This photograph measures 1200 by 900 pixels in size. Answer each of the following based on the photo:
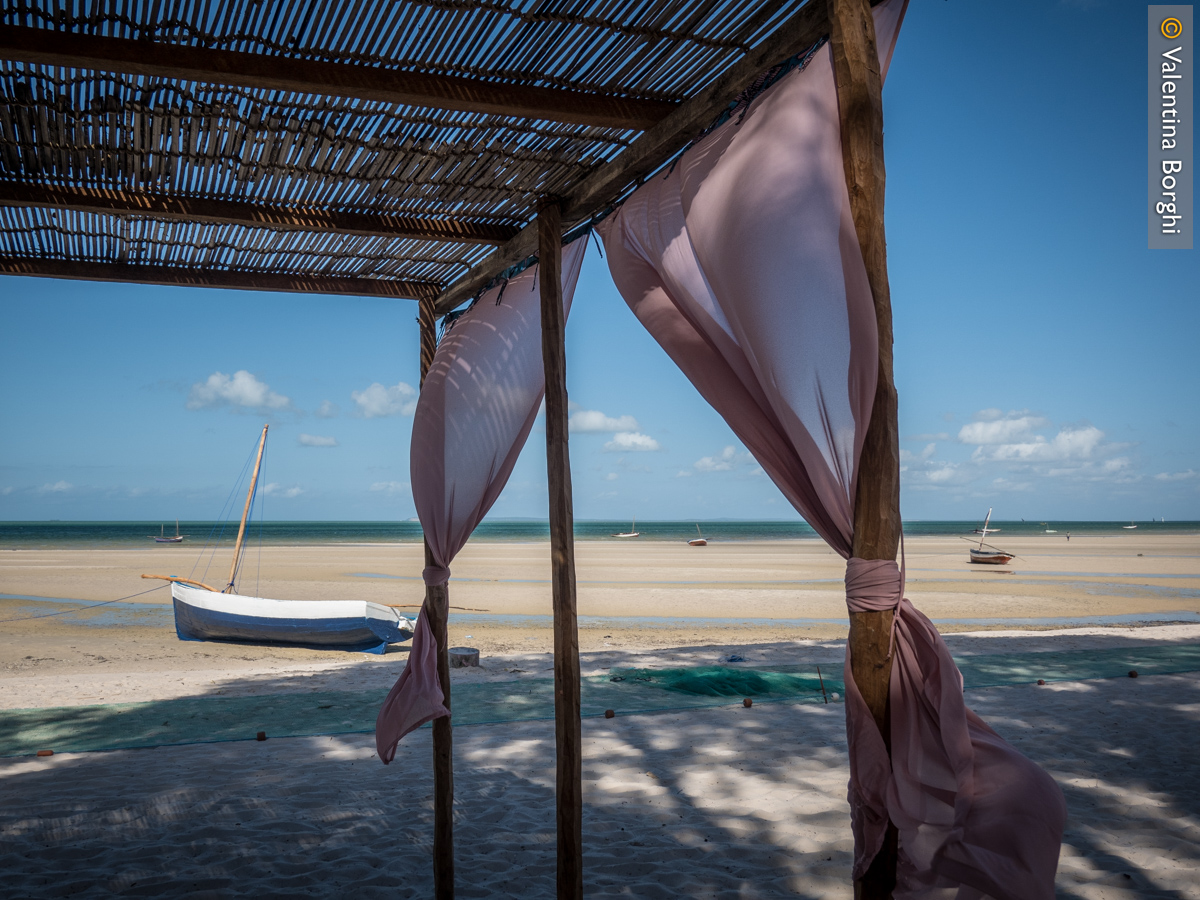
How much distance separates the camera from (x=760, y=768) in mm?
4039

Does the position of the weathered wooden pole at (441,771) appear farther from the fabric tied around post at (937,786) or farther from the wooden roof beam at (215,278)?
the fabric tied around post at (937,786)

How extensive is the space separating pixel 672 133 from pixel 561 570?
143cm

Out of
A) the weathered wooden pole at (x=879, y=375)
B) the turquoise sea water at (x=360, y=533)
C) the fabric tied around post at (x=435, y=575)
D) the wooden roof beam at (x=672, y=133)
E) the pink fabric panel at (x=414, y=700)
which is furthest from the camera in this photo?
the turquoise sea water at (x=360, y=533)

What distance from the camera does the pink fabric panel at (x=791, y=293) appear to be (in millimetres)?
1738

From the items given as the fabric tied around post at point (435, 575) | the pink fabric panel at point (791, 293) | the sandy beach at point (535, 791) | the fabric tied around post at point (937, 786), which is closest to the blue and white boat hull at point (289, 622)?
the sandy beach at point (535, 791)

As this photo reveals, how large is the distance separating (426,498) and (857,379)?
7.46 feet

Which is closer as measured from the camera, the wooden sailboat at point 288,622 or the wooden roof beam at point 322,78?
the wooden roof beam at point 322,78

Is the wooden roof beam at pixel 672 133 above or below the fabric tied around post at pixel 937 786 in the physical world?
above

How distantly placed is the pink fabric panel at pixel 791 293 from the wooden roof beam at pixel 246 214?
134cm

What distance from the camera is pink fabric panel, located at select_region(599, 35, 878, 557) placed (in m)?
1.74

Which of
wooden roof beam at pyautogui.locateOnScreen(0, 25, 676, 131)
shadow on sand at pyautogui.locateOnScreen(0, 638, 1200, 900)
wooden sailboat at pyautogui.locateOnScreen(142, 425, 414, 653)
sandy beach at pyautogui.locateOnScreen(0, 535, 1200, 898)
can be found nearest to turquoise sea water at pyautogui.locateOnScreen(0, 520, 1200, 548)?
wooden sailboat at pyautogui.locateOnScreen(142, 425, 414, 653)

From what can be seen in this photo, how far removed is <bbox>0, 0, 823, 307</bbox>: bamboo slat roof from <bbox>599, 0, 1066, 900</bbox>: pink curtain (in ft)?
0.96

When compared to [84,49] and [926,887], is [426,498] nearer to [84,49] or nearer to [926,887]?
[84,49]

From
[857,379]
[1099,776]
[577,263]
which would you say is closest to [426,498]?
[577,263]
